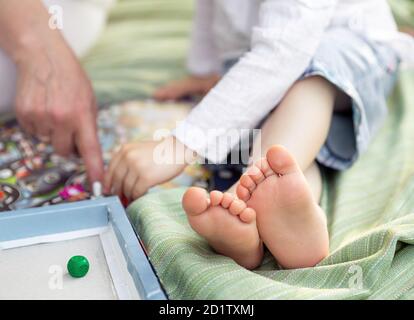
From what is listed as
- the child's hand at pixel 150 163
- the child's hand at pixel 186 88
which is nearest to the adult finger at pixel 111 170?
the child's hand at pixel 150 163

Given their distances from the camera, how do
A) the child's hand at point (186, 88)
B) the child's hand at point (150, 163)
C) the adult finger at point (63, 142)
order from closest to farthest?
the child's hand at point (150, 163), the adult finger at point (63, 142), the child's hand at point (186, 88)

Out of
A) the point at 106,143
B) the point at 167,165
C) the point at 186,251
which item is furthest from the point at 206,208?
the point at 106,143

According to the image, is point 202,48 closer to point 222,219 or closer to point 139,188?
point 139,188

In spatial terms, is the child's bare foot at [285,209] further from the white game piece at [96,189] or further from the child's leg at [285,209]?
the white game piece at [96,189]

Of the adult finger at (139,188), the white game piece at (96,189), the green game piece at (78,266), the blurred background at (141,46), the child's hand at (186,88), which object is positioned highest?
the blurred background at (141,46)

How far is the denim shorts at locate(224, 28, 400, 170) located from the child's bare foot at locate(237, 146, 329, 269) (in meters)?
0.25

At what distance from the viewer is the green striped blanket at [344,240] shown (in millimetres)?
542

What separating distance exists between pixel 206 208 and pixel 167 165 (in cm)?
23

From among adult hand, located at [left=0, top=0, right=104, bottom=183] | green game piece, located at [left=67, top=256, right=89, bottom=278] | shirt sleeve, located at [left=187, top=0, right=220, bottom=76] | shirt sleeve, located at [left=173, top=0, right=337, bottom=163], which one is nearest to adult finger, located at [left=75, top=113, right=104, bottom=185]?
adult hand, located at [left=0, top=0, right=104, bottom=183]

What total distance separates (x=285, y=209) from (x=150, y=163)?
9.8 inches

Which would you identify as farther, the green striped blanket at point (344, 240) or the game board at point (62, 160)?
the game board at point (62, 160)

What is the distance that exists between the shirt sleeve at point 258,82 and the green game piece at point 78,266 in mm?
269

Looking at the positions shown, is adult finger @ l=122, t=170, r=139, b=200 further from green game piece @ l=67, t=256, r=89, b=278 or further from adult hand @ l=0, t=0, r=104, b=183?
green game piece @ l=67, t=256, r=89, b=278
